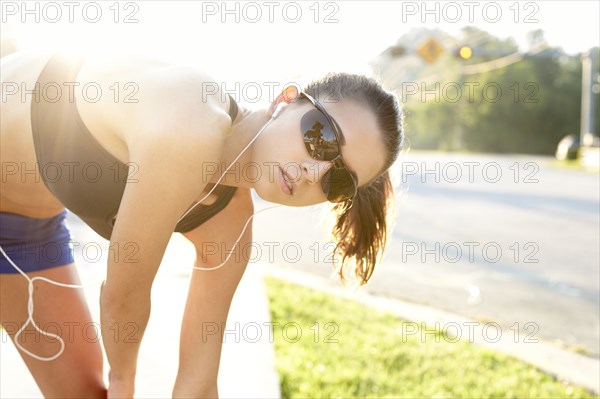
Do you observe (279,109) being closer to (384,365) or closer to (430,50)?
(384,365)

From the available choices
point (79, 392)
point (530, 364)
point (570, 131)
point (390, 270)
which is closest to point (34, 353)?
point (79, 392)

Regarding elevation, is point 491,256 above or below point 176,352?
below

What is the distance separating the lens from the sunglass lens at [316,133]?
1941 millimetres

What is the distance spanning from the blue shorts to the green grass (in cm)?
131

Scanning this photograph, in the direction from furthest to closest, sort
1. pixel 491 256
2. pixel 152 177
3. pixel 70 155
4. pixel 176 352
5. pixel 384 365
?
1. pixel 491 256
2. pixel 176 352
3. pixel 384 365
4. pixel 70 155
5. pixel 152 177

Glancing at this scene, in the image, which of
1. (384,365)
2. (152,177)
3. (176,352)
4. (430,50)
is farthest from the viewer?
(430,50)

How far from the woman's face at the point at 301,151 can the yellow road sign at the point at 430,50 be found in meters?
18.8

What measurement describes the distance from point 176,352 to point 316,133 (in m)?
2.19

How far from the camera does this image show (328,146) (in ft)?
6.48

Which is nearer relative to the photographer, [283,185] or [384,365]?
[283,185]

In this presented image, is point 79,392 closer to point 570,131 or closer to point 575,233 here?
point 575,233

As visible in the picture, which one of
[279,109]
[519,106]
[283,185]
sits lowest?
[519,106]

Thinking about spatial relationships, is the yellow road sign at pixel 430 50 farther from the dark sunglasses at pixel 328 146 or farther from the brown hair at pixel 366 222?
the dark sunglasses at pixel 328 146

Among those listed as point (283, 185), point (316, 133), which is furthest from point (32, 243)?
point (316, 133)
